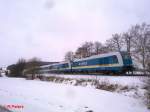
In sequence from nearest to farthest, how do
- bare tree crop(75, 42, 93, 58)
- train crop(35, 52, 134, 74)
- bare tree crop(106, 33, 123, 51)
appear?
train crop(35, 52, 134, 74), bare tree crop(106, 33, 123, 51), bare tree crop(75, 42, 93, 58)

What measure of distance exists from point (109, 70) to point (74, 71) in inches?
617

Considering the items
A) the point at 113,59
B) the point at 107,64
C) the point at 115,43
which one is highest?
the point at 115,43

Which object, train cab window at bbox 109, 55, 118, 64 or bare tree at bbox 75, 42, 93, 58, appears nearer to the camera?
train cab window at bbox 109, 55, 118, 64

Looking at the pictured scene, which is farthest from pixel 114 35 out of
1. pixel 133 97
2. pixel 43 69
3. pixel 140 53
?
pixel 133 97

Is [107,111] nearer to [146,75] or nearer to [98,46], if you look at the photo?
[146,75]

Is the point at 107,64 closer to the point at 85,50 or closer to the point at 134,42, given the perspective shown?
the point at 134,42

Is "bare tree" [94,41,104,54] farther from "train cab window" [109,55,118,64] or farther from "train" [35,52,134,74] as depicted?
"train cab window" [109,55,118,64]

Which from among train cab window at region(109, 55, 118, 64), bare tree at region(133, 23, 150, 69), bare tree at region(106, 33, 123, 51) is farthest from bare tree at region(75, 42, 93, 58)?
train cab window at region(109, 55, 118, 64)

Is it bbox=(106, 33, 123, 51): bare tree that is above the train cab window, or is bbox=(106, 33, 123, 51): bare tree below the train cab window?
above

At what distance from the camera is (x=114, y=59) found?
28016mm

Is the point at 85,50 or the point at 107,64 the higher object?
the point at 85,50

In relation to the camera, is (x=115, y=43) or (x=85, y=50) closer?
(x=115, y=43)

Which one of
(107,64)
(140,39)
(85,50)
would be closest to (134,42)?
(140,39)

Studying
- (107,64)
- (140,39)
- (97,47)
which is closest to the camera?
(107,64)
